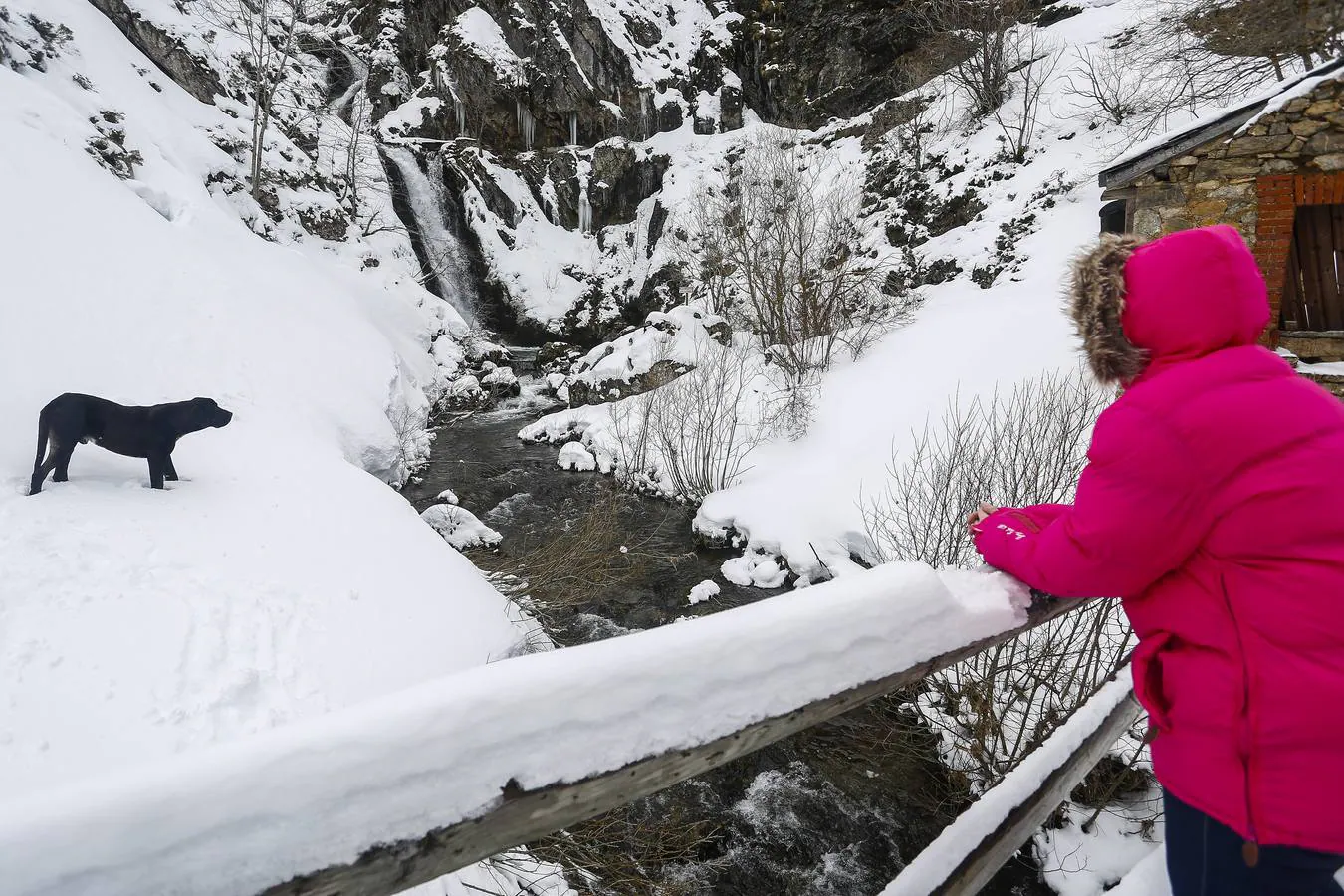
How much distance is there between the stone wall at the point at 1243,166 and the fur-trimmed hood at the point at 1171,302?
283 inches

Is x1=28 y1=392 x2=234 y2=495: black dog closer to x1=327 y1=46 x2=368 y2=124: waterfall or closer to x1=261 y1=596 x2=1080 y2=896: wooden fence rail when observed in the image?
x1=261 y1=596 x2=1080 y2=896: wooden fence rail

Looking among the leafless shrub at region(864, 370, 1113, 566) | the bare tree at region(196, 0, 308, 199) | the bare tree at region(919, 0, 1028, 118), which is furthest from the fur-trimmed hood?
the bare tree at region(919, 0, 1028, 118)

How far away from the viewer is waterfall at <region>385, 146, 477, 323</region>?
24266mm

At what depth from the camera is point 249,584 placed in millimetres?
4535

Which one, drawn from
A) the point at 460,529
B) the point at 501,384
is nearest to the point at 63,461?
the point at 460,529

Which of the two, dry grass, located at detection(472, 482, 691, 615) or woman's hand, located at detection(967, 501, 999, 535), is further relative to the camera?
dry grass, located at detection(472, 482, 691, 615)

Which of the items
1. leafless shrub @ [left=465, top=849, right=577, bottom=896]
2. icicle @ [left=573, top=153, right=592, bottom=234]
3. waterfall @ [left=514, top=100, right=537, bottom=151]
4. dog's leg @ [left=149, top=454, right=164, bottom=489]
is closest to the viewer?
leafless shrub @ [left=465, top=849, right=577, bottom=896]

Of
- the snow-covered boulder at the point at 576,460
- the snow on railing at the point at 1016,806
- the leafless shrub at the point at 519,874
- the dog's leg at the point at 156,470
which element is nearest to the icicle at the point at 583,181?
the snow-covered boulder at the point at 576,460

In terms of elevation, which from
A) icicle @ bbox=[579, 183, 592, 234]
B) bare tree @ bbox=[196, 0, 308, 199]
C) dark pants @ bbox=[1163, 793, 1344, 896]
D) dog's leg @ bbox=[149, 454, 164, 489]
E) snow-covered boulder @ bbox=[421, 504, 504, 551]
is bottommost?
snow-covered boulder @ bbox=[421, 504, 504, 551]

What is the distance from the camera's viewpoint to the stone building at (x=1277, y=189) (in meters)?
6.24

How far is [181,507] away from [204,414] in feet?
3.11

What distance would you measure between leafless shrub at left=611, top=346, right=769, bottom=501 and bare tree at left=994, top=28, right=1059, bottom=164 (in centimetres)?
1177

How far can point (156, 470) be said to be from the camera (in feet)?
17.6

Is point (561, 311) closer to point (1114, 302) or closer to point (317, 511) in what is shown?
point (317, 511)
